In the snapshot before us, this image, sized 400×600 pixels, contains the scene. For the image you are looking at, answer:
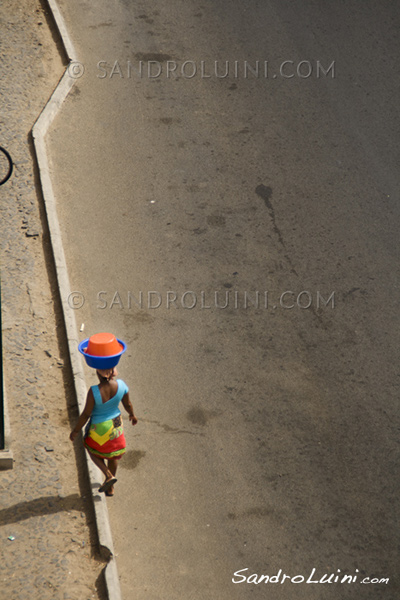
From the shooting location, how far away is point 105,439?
5551 millimetres

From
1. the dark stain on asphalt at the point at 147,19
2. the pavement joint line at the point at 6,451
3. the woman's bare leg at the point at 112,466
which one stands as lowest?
the woman's bare leg at the point at 112,466

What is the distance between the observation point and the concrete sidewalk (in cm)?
526

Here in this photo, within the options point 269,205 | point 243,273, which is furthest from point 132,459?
point 269,205

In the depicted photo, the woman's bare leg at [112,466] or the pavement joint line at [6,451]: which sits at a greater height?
the pavement joint line at [6,451]

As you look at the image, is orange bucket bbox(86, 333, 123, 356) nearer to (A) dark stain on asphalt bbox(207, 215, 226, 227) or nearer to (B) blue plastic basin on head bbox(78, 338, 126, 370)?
(B) blue plastic basin on head bbox(78, 338, 126, 370)

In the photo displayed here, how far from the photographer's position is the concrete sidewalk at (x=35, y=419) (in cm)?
526

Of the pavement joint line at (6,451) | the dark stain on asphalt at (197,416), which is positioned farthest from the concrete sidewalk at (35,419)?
the dark stain on asphalt at (197,416)

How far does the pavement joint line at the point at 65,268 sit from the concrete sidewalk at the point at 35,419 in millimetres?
96

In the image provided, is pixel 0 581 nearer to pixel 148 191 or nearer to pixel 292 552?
pixel 292 552

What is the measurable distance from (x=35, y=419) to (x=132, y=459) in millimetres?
1041

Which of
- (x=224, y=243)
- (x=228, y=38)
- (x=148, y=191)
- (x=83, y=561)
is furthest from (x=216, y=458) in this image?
(x=228, y=38)

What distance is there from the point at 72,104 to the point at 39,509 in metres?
7.01

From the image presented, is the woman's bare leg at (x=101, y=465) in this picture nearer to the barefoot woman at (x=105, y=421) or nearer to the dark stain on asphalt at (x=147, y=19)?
the barefoot woman at (x=105, y=421)

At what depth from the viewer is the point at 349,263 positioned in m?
8.44
